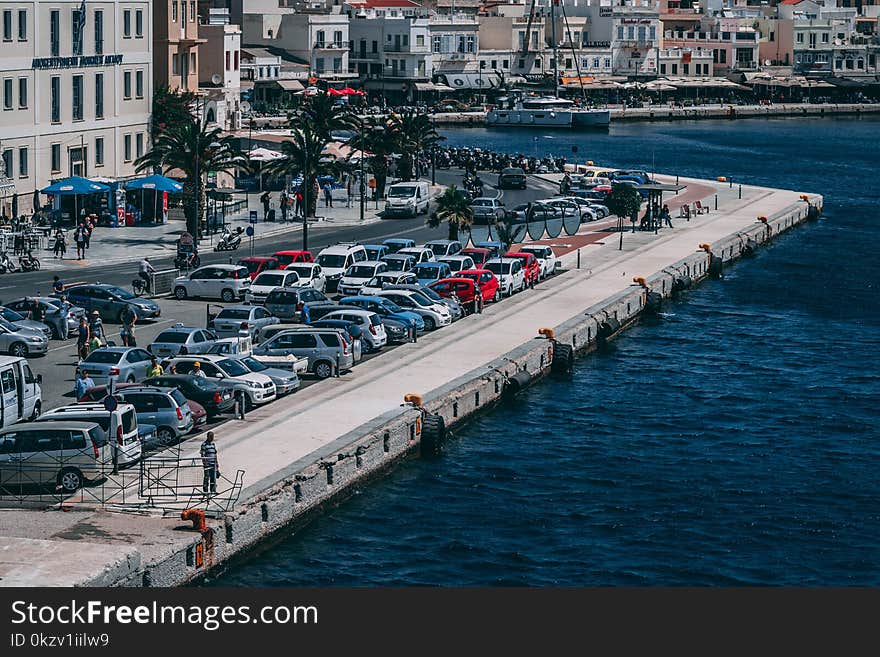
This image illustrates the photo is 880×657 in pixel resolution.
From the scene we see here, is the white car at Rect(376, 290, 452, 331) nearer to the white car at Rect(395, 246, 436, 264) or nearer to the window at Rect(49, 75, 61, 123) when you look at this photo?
the white car at Rect(395, 246, 436, 264)

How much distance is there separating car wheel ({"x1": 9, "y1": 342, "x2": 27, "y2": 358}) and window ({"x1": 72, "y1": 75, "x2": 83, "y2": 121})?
41881mm

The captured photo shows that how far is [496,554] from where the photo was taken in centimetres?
4428

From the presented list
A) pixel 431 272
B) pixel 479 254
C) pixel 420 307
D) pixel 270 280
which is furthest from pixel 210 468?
pixel 479 254

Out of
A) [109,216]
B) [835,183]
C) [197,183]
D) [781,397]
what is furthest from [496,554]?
[835,183]

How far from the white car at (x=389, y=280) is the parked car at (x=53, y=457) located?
29.3 meters

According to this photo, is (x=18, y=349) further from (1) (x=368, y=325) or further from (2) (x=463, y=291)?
(2) (x=463, y=291)

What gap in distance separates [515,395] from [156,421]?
16.7 meters

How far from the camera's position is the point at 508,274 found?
76.4m

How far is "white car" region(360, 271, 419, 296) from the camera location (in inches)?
2879

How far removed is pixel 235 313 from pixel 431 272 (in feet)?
42.0

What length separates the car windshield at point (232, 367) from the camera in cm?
5309

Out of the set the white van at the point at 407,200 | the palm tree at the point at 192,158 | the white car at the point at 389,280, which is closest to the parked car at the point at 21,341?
the white car at the point at 389,280

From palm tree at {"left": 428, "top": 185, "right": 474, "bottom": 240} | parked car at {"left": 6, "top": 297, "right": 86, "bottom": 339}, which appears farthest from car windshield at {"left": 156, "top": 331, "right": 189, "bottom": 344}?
palm tree at {"left": 428, "top": 185, "right": 474, "bottom": 240}

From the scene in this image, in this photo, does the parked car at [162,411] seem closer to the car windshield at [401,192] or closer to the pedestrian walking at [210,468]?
the pedestrian walking at [210,468]
